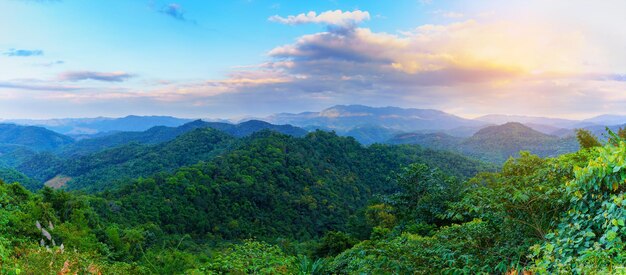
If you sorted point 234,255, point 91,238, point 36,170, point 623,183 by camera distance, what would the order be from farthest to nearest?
point 36,170
point 91,238
point 234,255
point 623,183

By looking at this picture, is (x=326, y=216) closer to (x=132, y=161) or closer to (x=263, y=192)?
(x=263, y=192)

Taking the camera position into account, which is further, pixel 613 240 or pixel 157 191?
pixel 157 191

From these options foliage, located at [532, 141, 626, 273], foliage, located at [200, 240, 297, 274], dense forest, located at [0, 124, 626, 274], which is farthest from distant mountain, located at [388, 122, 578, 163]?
foliage, located at [532, 141, 626, 273]

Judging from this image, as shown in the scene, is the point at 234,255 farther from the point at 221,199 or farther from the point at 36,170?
the point at 36,170

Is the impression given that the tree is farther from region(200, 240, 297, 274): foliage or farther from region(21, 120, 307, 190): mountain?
region(21, 120, 307, 190): mountain

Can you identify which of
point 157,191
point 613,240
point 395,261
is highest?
point 613,240

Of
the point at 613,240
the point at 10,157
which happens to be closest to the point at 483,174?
the point at 613,240

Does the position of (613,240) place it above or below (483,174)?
above

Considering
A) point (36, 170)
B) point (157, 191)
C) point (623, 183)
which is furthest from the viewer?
point (36, 170)

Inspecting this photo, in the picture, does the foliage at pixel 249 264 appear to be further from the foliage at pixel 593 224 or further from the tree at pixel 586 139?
the tree at pixel 586 139
